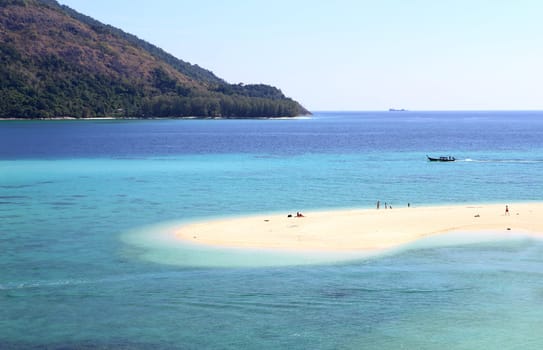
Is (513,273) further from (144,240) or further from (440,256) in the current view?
(144,240)

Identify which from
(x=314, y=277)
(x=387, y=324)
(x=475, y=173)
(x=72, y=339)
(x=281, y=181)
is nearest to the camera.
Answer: (x=72, y=339)

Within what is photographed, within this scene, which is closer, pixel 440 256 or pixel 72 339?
pixel 72 339

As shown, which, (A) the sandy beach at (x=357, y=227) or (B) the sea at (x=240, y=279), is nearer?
(B) the sea at (x=240, y=279)

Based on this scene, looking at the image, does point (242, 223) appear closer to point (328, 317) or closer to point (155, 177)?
point (328, 317)

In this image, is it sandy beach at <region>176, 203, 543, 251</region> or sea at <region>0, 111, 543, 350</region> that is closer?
sea at <region>0, 111, 543, 350</region>

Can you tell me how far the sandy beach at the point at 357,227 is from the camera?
46.3m

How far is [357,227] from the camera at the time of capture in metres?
51.6

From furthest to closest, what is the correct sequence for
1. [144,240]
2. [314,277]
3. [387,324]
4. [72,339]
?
[144,240], [314,277], [387,324], [72,339]

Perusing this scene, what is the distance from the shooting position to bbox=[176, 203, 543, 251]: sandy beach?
46.3m

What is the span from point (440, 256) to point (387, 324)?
13580mm

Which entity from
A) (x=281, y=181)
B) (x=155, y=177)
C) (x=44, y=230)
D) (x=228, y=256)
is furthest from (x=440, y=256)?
(x=155, y=177)

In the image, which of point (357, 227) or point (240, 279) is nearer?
point (240, 279)

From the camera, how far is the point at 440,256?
140ft

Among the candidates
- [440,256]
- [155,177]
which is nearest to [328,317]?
[440,256]
